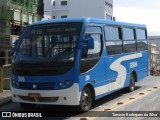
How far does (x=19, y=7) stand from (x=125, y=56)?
774 inches

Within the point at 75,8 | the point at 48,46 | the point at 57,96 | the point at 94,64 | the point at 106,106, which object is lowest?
the point at 106,106

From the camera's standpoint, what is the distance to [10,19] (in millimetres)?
30094

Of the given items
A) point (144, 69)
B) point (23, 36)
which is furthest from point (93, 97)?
point (144, 69)

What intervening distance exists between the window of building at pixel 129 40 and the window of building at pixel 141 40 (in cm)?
70

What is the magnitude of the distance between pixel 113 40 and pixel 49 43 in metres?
3.24

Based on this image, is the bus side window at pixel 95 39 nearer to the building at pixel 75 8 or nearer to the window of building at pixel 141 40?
the window of building at pixel 141 40

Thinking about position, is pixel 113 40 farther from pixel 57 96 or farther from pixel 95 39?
pixel 57 96

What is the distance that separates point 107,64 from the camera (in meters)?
12.3

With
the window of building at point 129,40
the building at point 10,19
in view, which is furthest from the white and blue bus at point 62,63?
the building at point 10,19

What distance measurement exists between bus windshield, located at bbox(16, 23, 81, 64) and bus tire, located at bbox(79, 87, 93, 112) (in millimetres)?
1108

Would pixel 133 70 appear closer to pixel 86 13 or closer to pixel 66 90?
→ pixel 66 90

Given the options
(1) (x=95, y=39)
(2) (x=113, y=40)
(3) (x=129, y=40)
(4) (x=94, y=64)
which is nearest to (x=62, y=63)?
(4) (x=94, y=64)

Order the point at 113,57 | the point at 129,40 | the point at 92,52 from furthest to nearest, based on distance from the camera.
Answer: the point at 129,40 < the point at 113,57 < the point at 92,52

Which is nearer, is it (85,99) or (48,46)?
(48,46)
